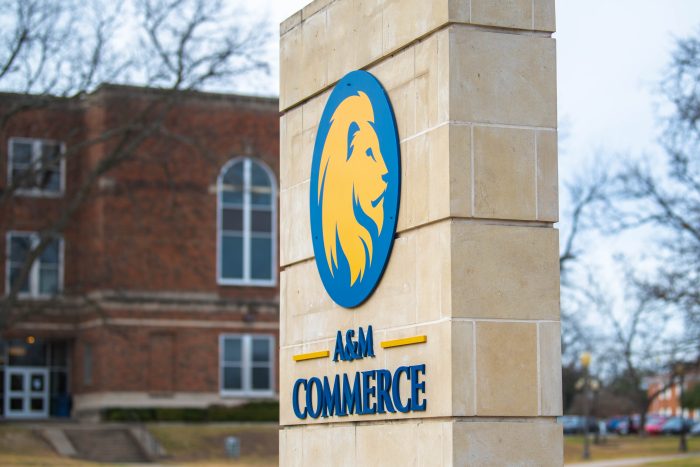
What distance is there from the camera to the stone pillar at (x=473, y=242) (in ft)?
31.9

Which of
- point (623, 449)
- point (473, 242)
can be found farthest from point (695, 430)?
point (473, 242)

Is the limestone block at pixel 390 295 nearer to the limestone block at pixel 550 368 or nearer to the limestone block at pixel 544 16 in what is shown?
the limestone block at pixel 550 368

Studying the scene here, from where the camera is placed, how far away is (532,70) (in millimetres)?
10180

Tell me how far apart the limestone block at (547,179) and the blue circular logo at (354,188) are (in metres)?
1.13

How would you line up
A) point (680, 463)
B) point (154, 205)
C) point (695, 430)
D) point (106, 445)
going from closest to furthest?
point (680, 463), point (106, 445), point (154, 205), point (695, 430)

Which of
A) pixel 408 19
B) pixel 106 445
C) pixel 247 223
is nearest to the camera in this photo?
pixel 408 19

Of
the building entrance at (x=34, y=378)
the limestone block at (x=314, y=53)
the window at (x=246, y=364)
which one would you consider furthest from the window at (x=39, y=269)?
the limestone block at (x=314, y=53)

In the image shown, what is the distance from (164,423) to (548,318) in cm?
3990

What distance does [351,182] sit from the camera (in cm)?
1123

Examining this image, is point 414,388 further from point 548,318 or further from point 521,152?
point 521,152

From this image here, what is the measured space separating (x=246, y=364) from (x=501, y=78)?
42.3m

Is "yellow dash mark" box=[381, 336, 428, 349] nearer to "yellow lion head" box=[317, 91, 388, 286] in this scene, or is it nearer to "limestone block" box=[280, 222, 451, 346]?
"limestone block" box=[280, 222, 451, 346]

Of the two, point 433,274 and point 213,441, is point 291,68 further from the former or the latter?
point 213,441

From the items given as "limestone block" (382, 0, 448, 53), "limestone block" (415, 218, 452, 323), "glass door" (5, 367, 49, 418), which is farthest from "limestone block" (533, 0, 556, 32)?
"glass door" (5, 367, 49, 418)
